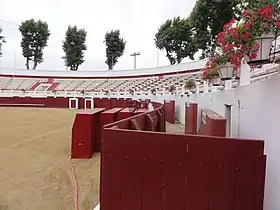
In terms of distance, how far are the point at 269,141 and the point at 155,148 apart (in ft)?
3.65

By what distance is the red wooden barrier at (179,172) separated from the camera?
2357 millimetres

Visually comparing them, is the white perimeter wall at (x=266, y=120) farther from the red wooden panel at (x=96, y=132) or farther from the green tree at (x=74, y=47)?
the green tree at (x=74, y=47)

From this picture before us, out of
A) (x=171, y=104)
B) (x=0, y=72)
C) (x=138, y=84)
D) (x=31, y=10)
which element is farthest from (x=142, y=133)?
(x=31, y=10)

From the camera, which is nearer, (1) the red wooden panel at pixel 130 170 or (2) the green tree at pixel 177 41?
(1) the red wooden panel at pixel 130 170

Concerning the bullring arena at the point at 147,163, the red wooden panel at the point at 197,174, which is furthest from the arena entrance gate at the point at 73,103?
the red wooden panel at the point at 197,174

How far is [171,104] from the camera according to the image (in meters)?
15.6

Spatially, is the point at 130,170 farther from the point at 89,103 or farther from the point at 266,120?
the point at 89,103

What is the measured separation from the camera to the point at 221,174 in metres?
2.39

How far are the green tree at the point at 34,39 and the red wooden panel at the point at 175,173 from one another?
148 feet

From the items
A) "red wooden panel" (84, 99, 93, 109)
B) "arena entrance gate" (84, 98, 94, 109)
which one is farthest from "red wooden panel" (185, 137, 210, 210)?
"red wooden panel" (84, 99, 93, 109)

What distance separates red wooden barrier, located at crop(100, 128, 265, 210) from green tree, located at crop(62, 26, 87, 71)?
43382mm

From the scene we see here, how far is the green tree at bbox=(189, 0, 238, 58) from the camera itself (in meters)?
24.6

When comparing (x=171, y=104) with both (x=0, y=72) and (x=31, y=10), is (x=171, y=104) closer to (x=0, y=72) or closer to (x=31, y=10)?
(x=0, y=72)

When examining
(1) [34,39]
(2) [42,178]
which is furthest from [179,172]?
(1) [34,39]
